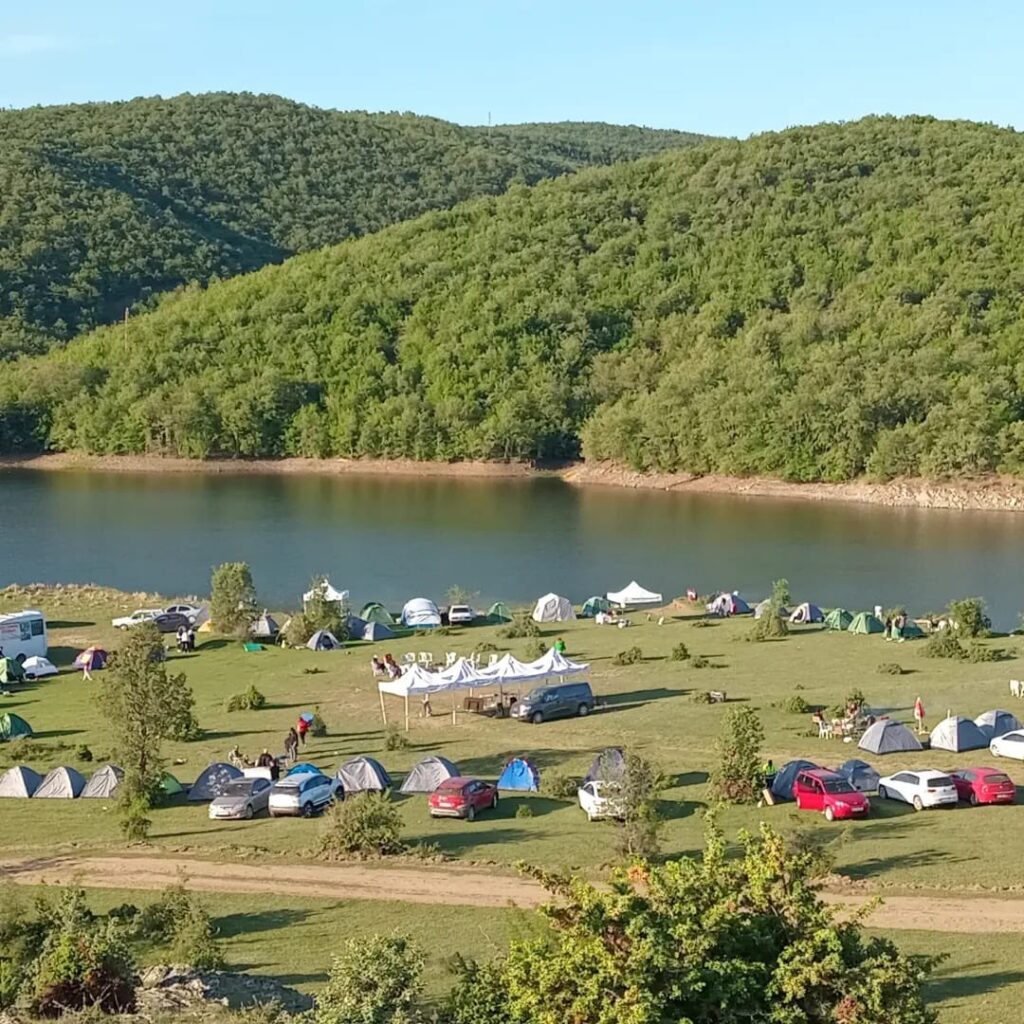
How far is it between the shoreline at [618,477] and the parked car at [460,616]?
56.7 m

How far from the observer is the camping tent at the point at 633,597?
57.9 meters

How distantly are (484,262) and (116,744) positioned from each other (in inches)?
5239

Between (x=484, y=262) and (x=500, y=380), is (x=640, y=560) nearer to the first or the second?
(x=500, y=380)

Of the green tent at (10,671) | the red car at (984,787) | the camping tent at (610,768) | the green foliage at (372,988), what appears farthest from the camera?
the green tent at (10,671)

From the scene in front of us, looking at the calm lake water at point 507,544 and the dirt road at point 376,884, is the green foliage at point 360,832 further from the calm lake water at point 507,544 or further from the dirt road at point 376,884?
the calm lake water at point 507,544

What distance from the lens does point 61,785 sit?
29.8 m

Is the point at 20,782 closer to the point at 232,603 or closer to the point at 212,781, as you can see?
the point at 212,781

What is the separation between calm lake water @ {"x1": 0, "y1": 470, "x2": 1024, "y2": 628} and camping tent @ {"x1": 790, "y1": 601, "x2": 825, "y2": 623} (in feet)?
26.2

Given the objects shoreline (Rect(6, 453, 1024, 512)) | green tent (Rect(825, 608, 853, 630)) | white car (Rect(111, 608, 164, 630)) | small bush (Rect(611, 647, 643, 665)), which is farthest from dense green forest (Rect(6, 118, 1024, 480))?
white car (Rect(111, 608, 164, 630))

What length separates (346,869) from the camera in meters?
23.2

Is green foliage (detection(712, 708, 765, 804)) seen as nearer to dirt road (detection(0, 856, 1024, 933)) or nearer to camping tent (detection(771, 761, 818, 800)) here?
camping tent (detection(771, 761, 818, 800))

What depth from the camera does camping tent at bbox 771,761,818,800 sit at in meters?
26.8

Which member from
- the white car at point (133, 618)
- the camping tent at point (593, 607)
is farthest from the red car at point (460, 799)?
the camping tent at point (593, 607)

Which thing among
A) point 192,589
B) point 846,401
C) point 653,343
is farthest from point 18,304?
point 192,589
